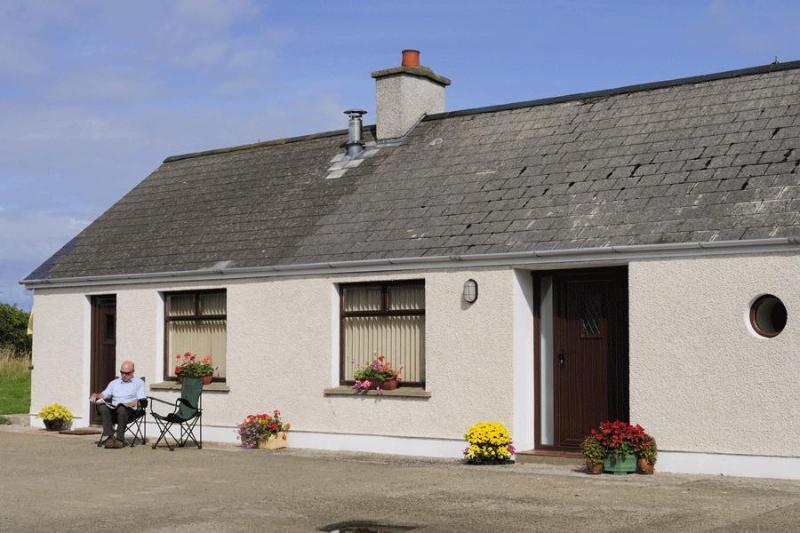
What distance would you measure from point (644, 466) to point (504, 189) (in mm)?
4436

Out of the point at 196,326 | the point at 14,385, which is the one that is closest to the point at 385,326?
the point at 196,326

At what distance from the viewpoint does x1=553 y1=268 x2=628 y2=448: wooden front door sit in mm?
13797

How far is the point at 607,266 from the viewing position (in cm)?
1371

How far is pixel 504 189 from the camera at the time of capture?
1527 centimetres

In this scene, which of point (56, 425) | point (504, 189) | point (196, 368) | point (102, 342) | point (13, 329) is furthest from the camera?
point (13, 329)

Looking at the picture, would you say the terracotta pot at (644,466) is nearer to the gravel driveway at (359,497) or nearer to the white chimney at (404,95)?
the gravel driveway at (359,497)

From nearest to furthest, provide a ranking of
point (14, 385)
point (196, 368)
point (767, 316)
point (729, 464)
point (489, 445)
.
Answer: point (729, 464) < point (767, 316) < point (489, 445) < point (196, 368) < point (14, 385)

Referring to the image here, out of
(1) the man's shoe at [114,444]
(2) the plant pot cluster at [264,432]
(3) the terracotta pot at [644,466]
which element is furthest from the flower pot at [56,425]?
(3) the terracotta pot at [644,466]

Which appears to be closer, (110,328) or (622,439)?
(622,439)

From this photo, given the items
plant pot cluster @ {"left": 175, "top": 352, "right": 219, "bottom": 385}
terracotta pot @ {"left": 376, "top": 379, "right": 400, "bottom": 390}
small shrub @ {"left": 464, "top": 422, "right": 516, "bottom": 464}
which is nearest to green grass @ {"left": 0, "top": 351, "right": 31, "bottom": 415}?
plant pot cluster @ {"left": 175, "top": 352, "right": 219, "bottom": 385}

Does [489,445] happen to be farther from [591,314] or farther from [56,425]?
[56,425]

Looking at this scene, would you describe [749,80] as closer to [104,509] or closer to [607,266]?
[607,266]

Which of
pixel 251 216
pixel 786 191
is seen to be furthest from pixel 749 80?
pixel 251 216

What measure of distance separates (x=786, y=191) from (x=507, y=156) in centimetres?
458
